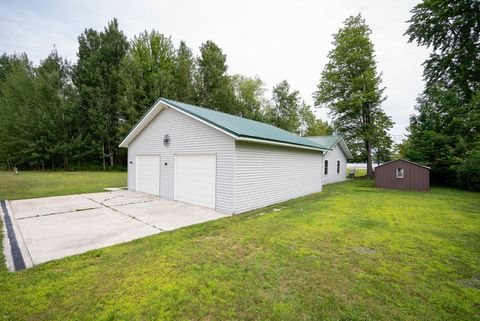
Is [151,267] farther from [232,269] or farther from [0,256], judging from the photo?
[0,256]

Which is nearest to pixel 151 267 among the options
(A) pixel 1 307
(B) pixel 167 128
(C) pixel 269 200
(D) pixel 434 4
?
(A) pixel 1 307

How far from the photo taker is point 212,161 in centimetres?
748

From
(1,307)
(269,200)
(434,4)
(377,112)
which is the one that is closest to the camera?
(1,307)

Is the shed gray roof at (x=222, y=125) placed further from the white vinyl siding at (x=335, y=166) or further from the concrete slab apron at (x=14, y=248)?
the white vinyl siding at (x=335, y=166)

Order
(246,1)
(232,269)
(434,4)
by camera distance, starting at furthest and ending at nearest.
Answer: (246,1) < (434,4) < (232,269)

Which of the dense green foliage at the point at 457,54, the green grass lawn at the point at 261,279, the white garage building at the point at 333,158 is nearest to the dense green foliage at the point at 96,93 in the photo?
the white garage building at the point at 333,158

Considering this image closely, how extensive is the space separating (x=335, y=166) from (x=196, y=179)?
15532 mm

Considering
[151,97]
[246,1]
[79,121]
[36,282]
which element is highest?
[246,1]

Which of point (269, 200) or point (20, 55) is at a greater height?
point (20, 55)

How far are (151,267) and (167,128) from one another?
277 inches

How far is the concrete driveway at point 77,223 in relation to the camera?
13.2 feet

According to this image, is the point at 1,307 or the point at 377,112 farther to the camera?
the point at 377,112

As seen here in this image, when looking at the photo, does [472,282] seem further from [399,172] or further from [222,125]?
[399,172]

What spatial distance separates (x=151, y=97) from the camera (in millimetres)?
23547
